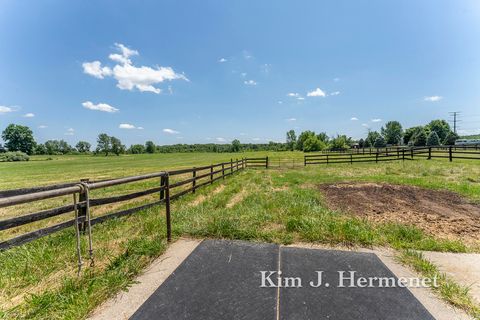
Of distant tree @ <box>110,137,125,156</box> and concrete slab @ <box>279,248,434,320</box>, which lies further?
distant tree @ <box>110,137,125,156</box>

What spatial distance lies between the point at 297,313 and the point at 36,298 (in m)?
2.58

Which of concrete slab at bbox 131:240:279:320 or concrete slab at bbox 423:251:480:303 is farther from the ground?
concrete slab at bbox 131:240:279:320

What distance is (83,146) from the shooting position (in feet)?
421

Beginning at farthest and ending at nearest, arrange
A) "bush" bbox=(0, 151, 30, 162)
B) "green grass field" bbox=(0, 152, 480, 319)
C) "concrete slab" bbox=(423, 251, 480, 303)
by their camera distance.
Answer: "bush" bbox=(0, 151, 30, 162)
"concrete slab" bbox=(423, 251, 480, 303)
"green grass field" bbox=(0, 152, 480, 319)

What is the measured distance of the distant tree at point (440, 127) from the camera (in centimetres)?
7550

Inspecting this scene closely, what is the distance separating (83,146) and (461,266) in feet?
522

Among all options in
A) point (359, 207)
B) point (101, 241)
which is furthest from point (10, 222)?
point (359, 207)

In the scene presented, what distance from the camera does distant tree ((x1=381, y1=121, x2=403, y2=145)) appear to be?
87.3 m

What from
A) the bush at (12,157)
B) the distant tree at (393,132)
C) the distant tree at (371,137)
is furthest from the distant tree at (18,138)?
the distant tree at (393,132)

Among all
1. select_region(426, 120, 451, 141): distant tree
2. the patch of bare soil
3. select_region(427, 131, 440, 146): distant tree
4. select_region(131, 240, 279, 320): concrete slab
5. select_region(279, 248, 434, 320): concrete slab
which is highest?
select_region(426, 120, 451, 141): distant tree

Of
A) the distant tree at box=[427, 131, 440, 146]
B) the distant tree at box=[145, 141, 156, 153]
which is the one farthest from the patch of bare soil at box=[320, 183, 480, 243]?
the distant tree at box=[145, 141, 156, 153]

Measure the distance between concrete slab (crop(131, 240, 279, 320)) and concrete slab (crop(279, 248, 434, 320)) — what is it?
0.19 meters

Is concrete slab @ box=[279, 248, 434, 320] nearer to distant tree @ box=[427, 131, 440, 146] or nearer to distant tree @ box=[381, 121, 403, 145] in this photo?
distant tree @ box=[427, 131, 440, 146]

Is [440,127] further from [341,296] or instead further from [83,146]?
[83,146]
